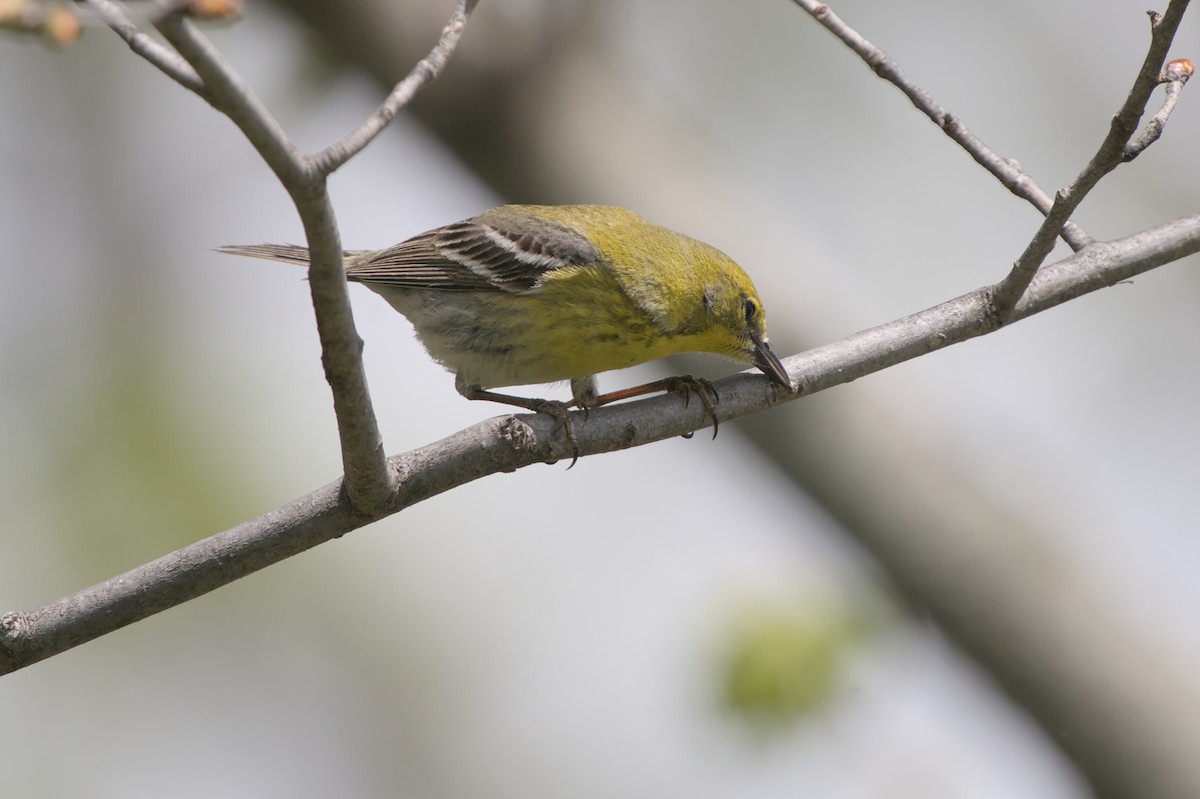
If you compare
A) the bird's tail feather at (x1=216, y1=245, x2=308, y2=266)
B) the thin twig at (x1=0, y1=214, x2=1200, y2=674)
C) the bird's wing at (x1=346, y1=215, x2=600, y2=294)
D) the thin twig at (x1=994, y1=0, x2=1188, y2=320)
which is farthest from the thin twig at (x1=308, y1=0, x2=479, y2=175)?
the bird's tail feather at (x1=216, y1=245, x2=308, y2=266)

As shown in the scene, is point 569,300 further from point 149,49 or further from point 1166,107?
point 149,49

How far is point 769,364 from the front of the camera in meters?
4.60

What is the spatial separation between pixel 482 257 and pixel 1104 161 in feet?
11.1

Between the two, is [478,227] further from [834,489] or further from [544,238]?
[834,489]

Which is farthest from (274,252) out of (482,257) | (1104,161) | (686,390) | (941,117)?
(1104,161)

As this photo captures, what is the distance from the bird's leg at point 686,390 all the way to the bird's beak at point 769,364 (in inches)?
9.1

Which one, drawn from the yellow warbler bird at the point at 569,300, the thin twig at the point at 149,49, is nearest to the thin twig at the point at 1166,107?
the yellow warbler bird at the point at 569,300

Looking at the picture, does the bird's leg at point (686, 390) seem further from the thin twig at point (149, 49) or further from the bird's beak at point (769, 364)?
the thin twig at point (149, 49)

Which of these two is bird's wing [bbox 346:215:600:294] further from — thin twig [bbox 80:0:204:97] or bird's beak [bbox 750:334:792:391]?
thin twig [bbox 80:0:204:97]

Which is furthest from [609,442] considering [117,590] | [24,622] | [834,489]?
[834,489]

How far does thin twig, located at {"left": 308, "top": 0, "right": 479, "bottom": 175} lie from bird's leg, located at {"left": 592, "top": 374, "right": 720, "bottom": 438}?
1.78 metres

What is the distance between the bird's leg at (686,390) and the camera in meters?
4.37

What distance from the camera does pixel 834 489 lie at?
718 centimetres

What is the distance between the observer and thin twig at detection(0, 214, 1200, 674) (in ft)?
10.7
